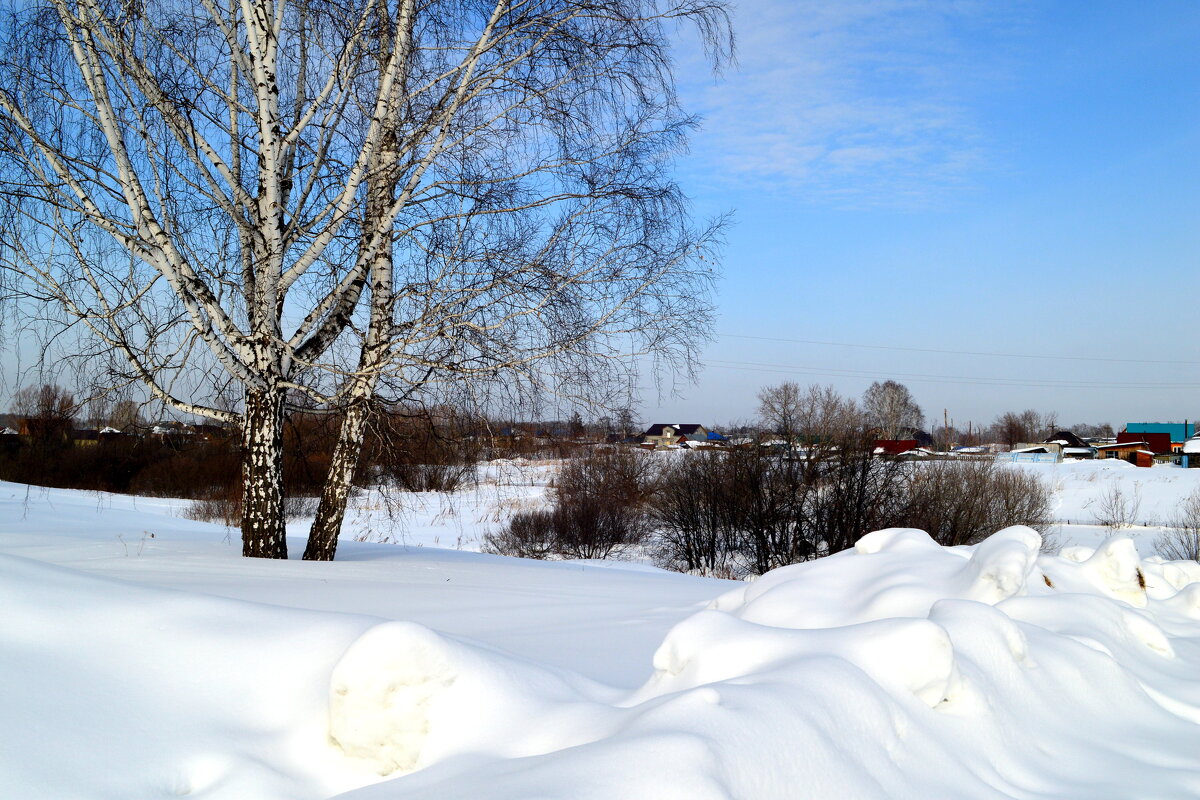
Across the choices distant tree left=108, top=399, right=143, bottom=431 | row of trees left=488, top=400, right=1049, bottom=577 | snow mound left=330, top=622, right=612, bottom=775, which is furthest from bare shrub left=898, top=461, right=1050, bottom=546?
snow mound left=330, top=622, right=612, bottom=775

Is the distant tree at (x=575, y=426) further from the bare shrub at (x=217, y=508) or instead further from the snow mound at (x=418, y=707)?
the bare shrub at (x=217, y=508)

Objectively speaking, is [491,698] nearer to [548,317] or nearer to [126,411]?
[548,317]

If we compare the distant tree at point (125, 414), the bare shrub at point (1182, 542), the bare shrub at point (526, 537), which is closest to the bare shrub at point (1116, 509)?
the bare shrub at point (1182, 542)

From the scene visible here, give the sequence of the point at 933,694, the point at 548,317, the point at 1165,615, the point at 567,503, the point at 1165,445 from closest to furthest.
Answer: the point at 933,694 → the point at 1165,615 → the point at 548,317 → the point at 567,503 → the point at 1165,445

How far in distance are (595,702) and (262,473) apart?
5224mm

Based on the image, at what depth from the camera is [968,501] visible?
79.1ft

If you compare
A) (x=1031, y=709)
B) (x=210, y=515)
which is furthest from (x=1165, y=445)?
(x=1031, y=709)

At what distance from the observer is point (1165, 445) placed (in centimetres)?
7156

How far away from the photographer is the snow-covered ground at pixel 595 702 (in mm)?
1992

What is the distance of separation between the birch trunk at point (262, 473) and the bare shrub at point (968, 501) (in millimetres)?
19405

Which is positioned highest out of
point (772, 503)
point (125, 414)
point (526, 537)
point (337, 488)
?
point (125, 414)

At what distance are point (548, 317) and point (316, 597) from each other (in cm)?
313

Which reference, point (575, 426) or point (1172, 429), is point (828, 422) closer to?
point (575, 426)

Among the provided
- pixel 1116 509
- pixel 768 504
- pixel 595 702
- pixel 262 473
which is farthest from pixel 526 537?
pixel 1116 509
